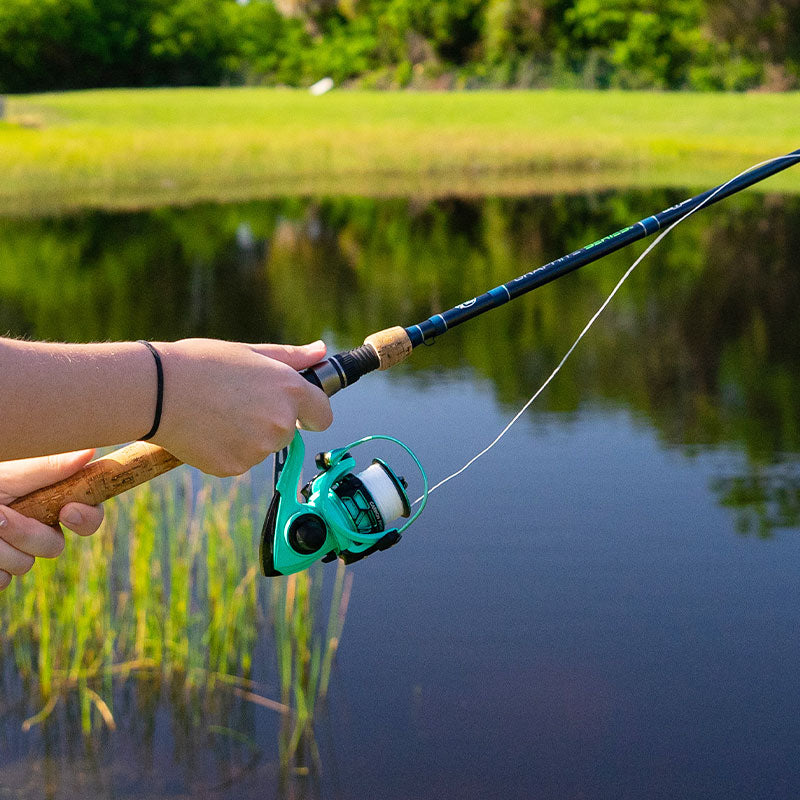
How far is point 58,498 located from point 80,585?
7.25 ft

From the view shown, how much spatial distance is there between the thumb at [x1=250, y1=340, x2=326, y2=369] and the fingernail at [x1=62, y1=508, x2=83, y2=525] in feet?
0.99

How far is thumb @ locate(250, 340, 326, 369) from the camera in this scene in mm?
1433

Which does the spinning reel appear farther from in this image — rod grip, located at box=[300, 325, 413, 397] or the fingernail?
the fingernail

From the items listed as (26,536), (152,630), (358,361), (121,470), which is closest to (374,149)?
(152,630)

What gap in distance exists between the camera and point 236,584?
12.0ft

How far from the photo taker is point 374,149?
1897 cm

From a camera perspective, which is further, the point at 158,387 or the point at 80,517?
the point at 80,517

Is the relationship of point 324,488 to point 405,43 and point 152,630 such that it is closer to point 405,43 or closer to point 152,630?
point 152,630

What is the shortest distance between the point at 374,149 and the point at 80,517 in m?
18.0

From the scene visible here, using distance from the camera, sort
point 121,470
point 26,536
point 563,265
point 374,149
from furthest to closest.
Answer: point 374,149, point 563,265, point 121,470, point 26,536

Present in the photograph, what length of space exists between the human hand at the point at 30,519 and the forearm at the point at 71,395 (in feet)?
0.71

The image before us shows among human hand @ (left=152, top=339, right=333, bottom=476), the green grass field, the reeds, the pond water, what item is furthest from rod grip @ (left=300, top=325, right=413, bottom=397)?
the green grass field

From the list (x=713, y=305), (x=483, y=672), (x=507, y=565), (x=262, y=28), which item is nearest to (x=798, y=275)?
(x=713, y=305)

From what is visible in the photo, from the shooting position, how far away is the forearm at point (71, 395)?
116 centimetres
